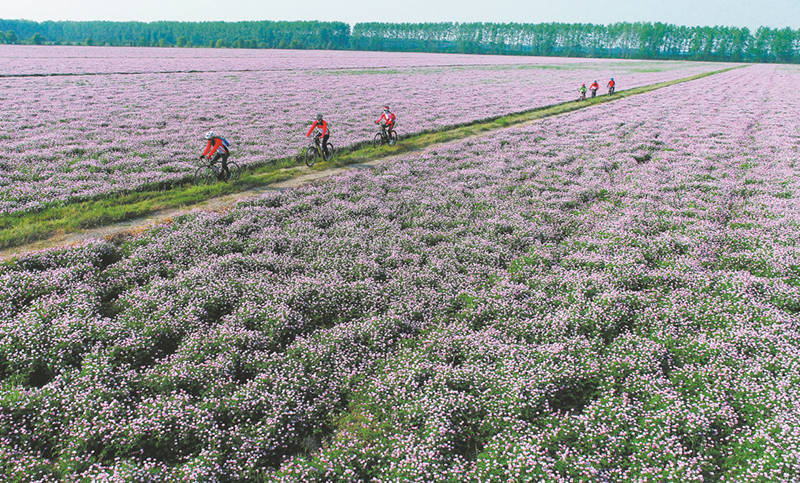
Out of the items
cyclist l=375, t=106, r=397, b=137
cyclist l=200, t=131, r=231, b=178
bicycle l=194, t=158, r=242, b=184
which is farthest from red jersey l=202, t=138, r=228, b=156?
cyclist l=375, t=106, r=397, b=137

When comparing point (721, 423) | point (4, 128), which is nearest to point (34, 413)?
point (721, 423)

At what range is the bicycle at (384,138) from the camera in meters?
26.6

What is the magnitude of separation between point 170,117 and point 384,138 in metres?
17.7

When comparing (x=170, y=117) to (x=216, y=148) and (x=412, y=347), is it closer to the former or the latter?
(x=216, y=148)

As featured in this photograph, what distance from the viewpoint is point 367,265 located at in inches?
453

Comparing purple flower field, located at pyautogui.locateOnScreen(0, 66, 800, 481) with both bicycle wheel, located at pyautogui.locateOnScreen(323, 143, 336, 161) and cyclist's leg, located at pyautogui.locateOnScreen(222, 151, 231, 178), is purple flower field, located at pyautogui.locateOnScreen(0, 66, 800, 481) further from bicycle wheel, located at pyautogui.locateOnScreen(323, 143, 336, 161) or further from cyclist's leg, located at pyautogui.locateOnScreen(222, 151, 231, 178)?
bicycle wheel, located at pyautogui.locateOnScreen(323, 143, 336, 161)

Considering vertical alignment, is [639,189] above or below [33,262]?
above

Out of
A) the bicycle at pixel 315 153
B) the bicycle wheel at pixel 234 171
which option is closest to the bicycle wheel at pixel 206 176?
the bicycle wheel at pixel 234 171

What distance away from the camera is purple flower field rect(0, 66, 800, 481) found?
5977 millimetres

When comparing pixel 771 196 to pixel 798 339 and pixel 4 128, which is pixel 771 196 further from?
pixel 4 128

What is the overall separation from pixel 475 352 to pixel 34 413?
7136mm

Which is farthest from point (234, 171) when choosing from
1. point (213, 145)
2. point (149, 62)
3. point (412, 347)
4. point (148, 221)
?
point (149, 62)

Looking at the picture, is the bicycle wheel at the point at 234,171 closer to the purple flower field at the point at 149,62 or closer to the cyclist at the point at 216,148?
the cyclist at the point at 216,148

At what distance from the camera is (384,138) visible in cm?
2670
